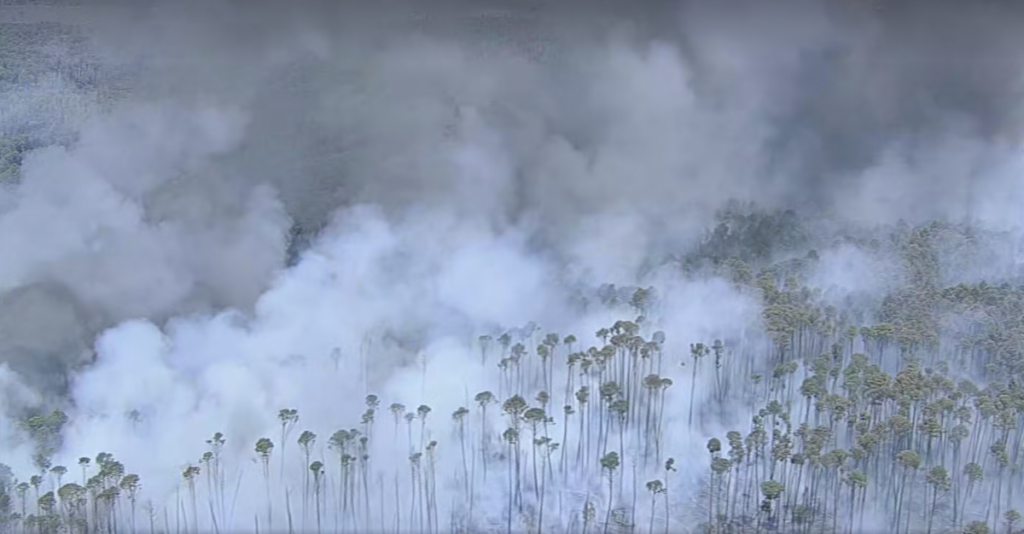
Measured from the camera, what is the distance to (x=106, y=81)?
35906 mm

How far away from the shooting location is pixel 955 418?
88.5 ft

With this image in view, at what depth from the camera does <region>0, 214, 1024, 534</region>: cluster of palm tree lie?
82.6 ft

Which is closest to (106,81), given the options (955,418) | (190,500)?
(190,500)

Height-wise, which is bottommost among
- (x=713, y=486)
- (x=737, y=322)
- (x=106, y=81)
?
(x=713, y=486)

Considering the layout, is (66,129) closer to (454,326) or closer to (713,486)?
(454,326)

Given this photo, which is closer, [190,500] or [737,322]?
[190,500]

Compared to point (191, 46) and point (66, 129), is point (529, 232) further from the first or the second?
point (66, 129)

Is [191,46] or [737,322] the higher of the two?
[191,46]

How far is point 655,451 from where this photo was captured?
27219 millimetres

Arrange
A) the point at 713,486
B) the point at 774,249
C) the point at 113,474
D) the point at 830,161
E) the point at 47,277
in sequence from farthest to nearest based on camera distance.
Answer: the point at 830,161
the point at 774,249
the point at 47,277
the point at 713,486
the point at 113,474

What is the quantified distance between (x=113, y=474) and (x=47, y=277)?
8016 mm

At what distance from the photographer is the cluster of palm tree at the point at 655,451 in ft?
82.6

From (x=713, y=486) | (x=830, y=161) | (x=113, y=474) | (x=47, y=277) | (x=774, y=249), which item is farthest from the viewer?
(x=830, y=161)

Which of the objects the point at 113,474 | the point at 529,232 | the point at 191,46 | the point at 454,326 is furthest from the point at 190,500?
the point at 191,46
